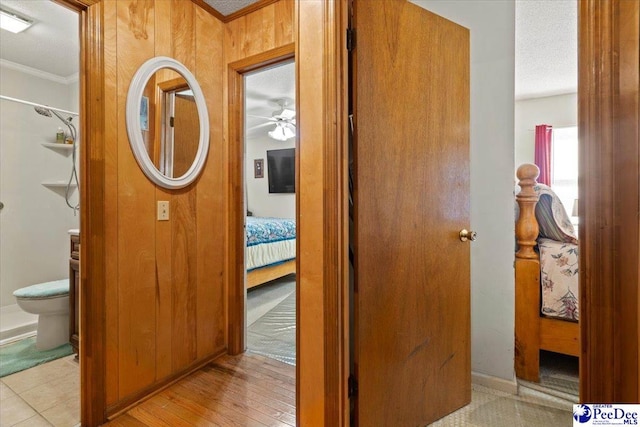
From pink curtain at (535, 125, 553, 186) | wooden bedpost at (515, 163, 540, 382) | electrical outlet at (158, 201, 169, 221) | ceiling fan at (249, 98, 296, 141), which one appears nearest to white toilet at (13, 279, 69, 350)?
electrical outlet at (158, 201, 169, 221)

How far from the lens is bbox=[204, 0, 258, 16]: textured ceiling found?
6.81 feet

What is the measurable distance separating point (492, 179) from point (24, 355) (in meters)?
3.42

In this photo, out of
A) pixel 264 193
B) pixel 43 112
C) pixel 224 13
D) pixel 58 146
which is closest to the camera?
pixel 224 13

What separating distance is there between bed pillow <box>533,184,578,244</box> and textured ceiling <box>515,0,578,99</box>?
0.66 metres

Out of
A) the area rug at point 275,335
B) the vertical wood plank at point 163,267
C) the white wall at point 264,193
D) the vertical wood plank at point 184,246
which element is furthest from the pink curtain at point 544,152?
the vertical wood plank at point 163,267

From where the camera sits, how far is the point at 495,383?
69.1 inches

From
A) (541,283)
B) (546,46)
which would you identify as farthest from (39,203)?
(546,46)

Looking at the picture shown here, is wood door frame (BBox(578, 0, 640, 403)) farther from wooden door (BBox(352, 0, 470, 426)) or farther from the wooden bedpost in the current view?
the wooden bedpost

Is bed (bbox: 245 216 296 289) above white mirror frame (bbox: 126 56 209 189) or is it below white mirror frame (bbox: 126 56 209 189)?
below

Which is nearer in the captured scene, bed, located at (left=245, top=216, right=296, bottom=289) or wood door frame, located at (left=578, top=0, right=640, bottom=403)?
wood door frame, located at (left=578, top=0, right=640, bottom=403)

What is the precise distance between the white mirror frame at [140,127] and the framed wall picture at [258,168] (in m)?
3.92

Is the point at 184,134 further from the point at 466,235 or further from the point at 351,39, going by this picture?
the point at 466,235

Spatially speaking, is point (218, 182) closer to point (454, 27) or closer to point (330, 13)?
point (330, 13)

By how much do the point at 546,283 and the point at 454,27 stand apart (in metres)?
1.50
